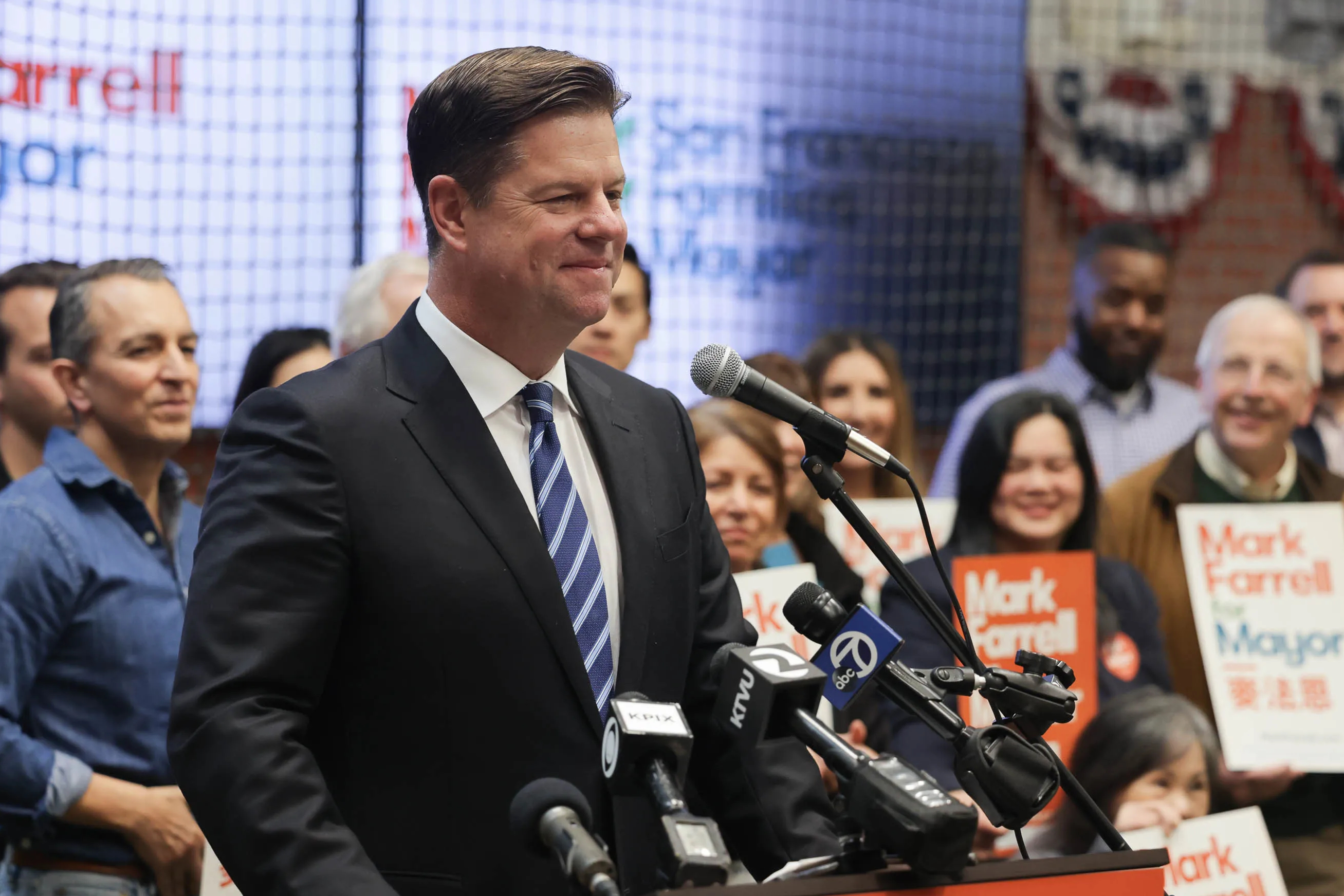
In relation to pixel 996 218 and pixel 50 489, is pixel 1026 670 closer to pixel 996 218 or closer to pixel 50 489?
pixel 50 489

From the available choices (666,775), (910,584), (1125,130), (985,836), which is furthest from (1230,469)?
(1125,130)

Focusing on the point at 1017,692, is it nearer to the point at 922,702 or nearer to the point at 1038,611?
the point at 922,702

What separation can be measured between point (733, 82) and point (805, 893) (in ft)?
17.5

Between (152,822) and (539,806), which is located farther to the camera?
(152,822)

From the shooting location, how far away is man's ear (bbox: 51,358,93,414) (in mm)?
2576

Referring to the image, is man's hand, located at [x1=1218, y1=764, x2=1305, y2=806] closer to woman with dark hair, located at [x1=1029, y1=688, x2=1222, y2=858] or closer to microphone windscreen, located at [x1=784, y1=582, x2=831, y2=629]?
woman with dark hair, located at [x1=1029, y1=688, x2=1222, y2=858]

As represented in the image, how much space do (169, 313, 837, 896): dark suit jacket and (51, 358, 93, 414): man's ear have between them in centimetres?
110

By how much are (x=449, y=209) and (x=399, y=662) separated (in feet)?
1.72

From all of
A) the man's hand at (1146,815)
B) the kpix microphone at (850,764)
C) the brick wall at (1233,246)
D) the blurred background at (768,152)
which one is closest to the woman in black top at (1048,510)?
the man's hand at (1146,815)

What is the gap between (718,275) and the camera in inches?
241

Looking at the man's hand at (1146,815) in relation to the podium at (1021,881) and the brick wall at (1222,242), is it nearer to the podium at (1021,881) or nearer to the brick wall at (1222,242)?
the podium at (1021,881)

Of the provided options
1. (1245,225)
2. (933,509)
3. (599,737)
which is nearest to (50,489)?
(599,737)

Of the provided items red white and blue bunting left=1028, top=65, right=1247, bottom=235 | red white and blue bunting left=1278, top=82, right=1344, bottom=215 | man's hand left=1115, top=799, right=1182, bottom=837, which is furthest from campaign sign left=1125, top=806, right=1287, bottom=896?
red white and blue bunting left=1278, top=82, right=1344, bottom=215

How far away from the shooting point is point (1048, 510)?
3201 mm
